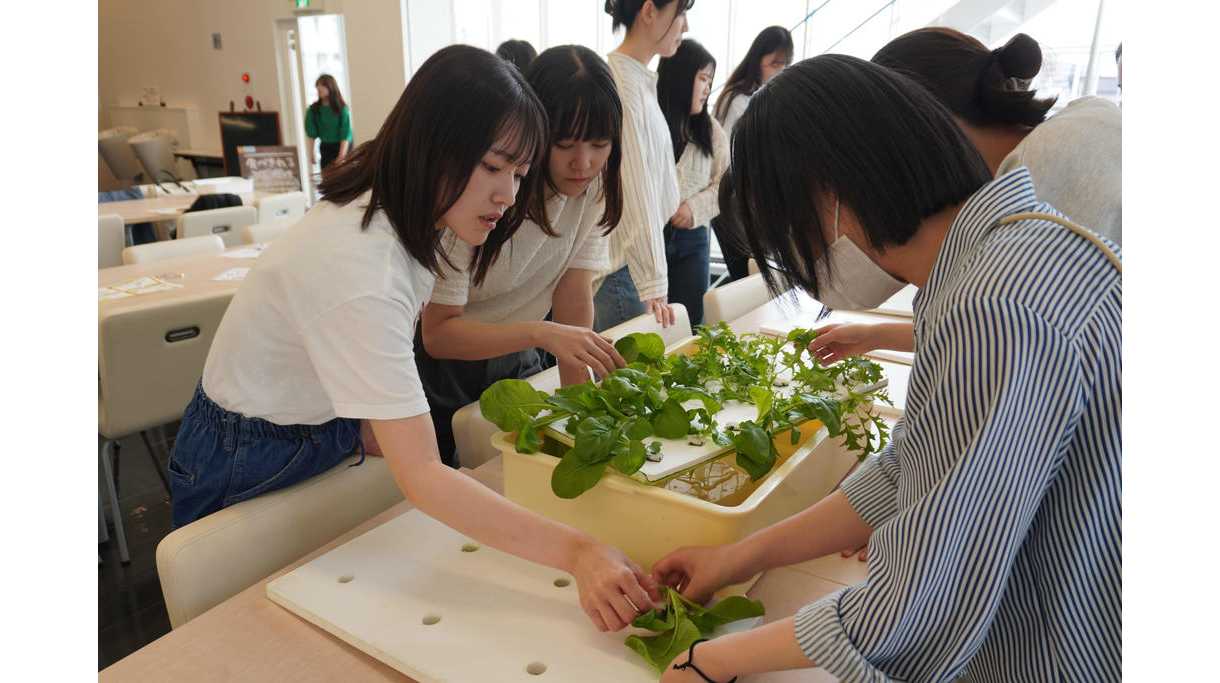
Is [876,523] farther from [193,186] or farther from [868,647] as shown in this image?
[193,186]

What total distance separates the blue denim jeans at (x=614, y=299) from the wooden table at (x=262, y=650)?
150cm

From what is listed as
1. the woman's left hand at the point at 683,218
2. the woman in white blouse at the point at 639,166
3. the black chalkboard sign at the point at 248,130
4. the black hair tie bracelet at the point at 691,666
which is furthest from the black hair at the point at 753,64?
the black chalkboard sign at the point at 248,130

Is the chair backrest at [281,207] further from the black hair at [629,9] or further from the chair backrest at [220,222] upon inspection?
the black hair at [629,9]

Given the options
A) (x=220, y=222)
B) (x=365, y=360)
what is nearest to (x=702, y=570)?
(x=365, y=360)

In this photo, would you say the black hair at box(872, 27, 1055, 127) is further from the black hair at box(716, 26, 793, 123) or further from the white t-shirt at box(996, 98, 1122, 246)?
the black hair at box(716, 26, 793, 123)

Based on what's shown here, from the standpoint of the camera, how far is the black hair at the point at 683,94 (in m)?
2.87

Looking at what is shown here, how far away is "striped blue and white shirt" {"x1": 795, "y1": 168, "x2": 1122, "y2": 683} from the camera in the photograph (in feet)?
1.82

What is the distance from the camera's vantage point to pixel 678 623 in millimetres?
828

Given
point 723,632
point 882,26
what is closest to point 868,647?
point 723,632

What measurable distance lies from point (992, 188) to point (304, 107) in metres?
8.60

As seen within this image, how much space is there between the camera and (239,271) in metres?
2.89

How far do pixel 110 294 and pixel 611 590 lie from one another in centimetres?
245

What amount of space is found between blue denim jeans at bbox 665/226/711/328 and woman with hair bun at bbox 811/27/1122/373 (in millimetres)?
1738

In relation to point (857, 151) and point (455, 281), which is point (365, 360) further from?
point (857, 151)
